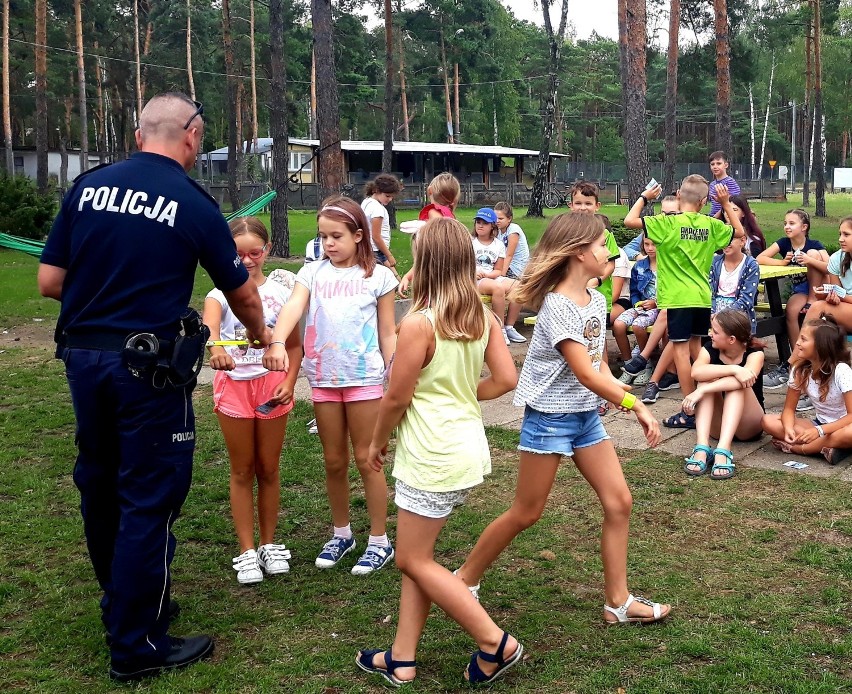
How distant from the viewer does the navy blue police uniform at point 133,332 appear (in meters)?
3.36

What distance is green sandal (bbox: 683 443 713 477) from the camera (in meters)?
5.82

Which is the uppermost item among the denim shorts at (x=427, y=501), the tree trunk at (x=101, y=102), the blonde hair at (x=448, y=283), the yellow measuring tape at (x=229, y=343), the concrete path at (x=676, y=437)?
the tree trunk at (x=101, y=102)

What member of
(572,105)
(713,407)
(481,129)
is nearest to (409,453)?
(713,407)

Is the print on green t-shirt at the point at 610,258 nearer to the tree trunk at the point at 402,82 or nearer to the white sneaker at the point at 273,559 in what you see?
the white sneaker at the point at 273,559

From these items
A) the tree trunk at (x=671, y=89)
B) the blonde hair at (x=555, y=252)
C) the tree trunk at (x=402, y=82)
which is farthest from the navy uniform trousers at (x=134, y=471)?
the tree trunk at (x=402, y=82)

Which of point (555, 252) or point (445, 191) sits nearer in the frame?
point (555, 252)

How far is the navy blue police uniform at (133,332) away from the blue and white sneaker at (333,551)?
1.10 m

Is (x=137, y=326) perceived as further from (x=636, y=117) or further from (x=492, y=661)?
(x=636, y=117)

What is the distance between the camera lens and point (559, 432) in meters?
3.69

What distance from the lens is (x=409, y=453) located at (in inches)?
133

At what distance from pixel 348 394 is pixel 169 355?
118cm

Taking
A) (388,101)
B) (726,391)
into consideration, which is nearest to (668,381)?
(726,391)

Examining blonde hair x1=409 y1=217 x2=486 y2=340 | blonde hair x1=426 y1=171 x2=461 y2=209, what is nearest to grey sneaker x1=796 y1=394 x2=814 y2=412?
blonde hair x1=426 y1=171 x2=461 y2=209

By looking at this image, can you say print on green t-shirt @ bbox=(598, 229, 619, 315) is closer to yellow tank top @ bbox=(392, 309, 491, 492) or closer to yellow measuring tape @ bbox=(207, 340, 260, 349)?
yellow measuring tape @ bbox=(207, 340, 260, 349)
